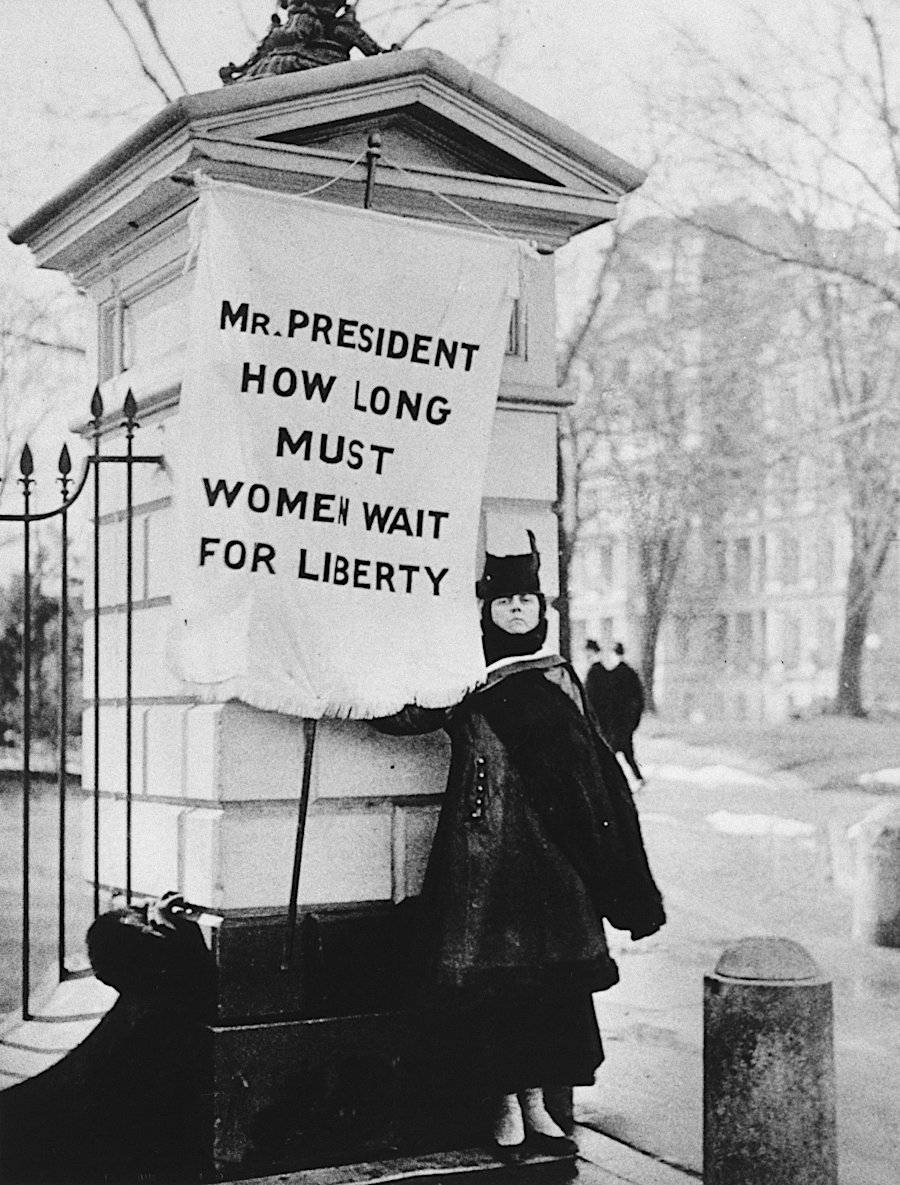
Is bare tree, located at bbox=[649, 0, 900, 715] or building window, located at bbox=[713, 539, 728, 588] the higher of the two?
bare tree, located at bbox=[649, 0, 900, 715]

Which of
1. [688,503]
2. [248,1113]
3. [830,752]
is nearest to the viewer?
[248,1113]

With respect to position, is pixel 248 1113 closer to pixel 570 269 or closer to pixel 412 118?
pixel 412 118

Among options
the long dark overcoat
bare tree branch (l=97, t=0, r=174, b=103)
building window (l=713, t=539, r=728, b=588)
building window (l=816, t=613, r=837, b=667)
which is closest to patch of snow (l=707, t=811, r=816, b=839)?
bare tree branch (l=97, t=0, r=174, b=103)

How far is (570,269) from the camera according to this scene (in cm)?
2059

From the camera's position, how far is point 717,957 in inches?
372

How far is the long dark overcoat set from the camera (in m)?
5.17

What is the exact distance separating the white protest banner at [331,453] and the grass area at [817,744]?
649 inches

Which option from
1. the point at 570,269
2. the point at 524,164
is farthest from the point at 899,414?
the point at 524,164

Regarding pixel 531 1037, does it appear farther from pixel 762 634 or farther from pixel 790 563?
pixel 762 634

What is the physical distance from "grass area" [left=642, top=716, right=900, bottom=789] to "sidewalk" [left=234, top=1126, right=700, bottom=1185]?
16.2m

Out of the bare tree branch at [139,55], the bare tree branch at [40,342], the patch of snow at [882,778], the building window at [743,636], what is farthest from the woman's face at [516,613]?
the building window at [743,636]

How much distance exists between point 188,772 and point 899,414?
17.7 m

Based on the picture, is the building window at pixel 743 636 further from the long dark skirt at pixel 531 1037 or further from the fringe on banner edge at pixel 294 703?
the fringe on banner edge at pixel 294 703

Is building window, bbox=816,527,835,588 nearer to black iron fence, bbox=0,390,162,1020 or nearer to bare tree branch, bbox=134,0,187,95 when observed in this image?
bare tree branch, bbox=134,0,187,95
